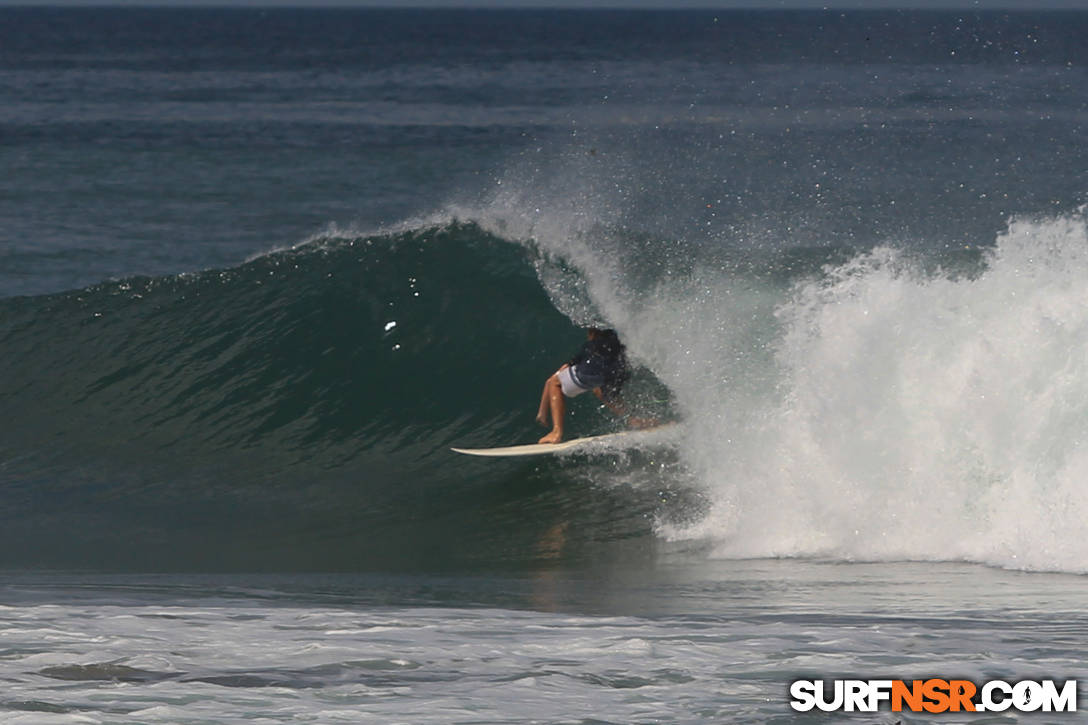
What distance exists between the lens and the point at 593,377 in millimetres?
10312

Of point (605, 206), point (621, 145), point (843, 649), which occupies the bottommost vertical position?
point (843, 649)

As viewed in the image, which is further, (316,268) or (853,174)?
(853,174)

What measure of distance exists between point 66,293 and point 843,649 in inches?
428

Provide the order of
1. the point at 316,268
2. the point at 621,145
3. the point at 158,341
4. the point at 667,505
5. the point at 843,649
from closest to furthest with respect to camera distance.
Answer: the point at 843,649 < the point at 667,505 < the point at 158,341 < the point at 316,268 < the point at 621,145

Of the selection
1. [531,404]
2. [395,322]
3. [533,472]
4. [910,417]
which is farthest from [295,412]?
[910,417]

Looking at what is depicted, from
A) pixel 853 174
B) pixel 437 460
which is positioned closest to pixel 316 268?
pixel 437 460

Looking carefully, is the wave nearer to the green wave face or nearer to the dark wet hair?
the green wave face

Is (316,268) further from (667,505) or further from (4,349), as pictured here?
(667,505)

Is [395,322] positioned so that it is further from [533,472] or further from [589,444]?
[589,444]

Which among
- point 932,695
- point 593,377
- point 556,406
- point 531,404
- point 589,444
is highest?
Result: point 531,404

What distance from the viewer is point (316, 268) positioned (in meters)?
14.2

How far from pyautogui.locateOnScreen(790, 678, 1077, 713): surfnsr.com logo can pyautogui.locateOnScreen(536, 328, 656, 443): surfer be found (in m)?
5.40

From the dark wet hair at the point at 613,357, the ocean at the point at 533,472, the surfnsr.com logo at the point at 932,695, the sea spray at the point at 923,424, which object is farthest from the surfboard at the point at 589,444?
the surfnsr.com logo at the point at 932,695

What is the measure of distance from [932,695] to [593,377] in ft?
18.6
